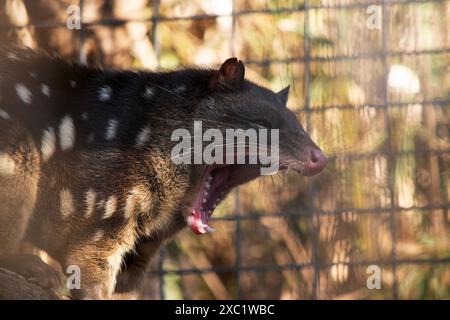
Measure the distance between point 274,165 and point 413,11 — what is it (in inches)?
67.5

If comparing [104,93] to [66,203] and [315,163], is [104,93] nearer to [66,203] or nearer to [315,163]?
[66,203]

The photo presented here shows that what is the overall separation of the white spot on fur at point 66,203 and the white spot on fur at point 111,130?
307 mm

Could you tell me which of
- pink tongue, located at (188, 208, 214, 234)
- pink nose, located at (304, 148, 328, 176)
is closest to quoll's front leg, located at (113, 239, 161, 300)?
pink tongue, located at (188, 208, 214, 234)

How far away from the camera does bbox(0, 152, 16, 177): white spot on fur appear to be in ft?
12.8

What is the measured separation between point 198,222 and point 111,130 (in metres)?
0.58

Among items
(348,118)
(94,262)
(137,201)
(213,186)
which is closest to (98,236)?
(94,262)

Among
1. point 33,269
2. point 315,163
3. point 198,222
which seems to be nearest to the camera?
point 33,269

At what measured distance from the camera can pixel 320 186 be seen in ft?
18.1

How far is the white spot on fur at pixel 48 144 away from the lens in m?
4.10

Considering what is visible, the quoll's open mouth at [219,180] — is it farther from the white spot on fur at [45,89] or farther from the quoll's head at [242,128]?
the white spot on fur at [45,89]

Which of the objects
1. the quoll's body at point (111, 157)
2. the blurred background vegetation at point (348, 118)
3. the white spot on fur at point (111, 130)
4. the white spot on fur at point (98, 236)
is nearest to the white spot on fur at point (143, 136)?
the quoll's body at point (111, 157)

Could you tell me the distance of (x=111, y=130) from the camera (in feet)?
13.9
